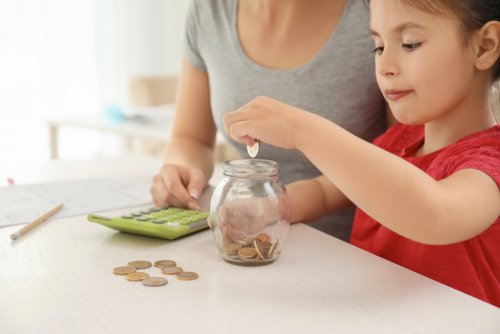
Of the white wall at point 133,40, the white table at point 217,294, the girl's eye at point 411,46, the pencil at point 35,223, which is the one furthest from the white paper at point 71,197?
the white wall at point 133,40

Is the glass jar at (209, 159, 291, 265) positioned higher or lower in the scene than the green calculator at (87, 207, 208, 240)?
higher

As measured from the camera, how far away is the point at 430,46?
0.91 metres

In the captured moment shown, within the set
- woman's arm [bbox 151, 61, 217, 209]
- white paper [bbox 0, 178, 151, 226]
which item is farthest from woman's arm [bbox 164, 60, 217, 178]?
white paper [bbox 0, 178, 151, 226]

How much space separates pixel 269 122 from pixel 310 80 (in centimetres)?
48

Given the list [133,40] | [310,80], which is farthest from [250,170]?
[133,40]

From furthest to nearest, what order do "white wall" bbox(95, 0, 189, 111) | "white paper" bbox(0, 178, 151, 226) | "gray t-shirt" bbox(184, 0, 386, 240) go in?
"white wall" bbox(95, 0, 189, 111), "gray t-shirt" bbox(184, 0, 386, 240), "white paper" bbox(0, 178, 151, 226)

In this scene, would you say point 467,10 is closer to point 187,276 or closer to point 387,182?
point 387,182

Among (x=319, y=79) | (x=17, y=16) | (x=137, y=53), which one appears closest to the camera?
(x=319, y=79)

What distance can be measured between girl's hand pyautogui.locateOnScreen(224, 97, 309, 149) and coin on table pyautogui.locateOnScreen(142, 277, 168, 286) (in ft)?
0.64

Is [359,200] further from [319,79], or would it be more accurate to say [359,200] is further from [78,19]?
[78,19]

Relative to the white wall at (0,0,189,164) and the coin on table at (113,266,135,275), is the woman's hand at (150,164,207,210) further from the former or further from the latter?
the white wall at (0,0,189,164)

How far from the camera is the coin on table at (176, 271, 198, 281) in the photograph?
0.76m

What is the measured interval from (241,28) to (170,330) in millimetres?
842

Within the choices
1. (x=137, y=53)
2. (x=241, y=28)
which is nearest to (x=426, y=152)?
(x=241, y=28)
